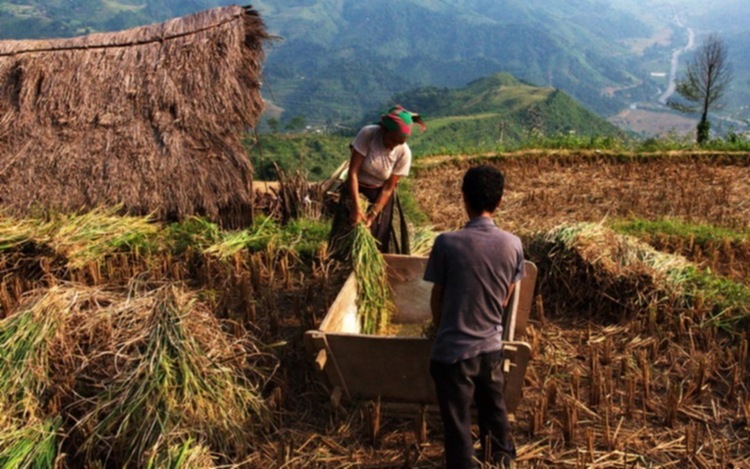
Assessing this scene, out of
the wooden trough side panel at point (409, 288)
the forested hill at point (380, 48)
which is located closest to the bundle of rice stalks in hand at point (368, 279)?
the wooden trough side panel at point (409, 288)

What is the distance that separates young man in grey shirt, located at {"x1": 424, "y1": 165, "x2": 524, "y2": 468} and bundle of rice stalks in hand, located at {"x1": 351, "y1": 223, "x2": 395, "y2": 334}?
1162mm

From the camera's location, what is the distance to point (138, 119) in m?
6.97

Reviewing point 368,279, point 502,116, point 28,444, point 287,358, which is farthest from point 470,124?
point 28,444

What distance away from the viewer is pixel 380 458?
3.09 metres

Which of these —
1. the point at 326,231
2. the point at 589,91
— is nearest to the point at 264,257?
the point at 326,231

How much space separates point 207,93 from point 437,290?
16.4 ft

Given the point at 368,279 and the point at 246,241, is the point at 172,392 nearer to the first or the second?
the point at 368,279

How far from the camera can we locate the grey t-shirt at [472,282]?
2.68m

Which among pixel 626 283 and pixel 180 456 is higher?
pixel 626 283

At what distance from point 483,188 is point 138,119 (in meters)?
5.34

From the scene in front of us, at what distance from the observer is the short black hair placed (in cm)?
270

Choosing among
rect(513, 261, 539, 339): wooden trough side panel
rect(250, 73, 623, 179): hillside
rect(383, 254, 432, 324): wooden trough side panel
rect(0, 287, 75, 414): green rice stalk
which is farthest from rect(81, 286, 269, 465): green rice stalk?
rect(250, 73, 623, 179): hillside

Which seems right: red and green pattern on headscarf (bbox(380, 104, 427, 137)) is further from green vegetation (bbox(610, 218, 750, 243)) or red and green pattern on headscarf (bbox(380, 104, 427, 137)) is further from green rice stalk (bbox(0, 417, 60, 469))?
green vegetation (bbox(610, 218, 750, 243))

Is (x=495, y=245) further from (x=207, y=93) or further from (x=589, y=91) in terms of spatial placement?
(x=589, y=91)
